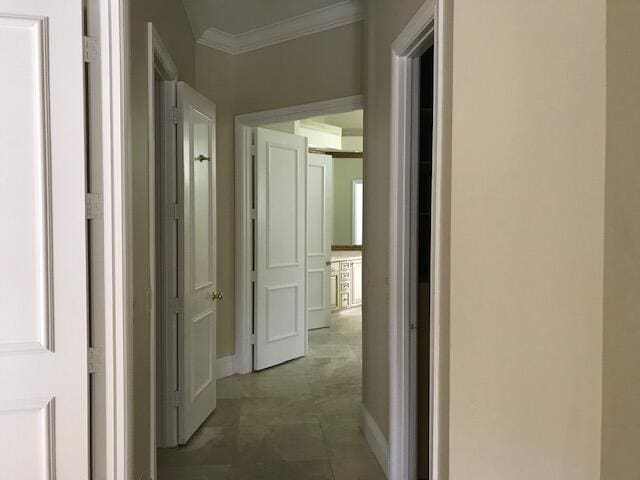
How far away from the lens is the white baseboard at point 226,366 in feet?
15.7

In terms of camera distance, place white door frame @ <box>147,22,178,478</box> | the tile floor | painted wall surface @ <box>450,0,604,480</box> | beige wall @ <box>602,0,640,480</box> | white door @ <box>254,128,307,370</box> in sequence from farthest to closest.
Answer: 1. white door @ <box>254,128,307,370</box>
2. the tile floor
3. white door frame @ <box>147,22,178,478</box>
4. painted wall surface @ <box>450,0,604,480</box>
5. beige wall @ <box>602,0,640,480</box>

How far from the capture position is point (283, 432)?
3.61m

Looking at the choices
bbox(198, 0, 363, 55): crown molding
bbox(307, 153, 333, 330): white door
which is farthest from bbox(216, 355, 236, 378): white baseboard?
bbox(198, 0, 363, 55): crown molding

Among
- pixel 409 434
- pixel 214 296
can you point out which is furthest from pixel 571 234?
pixel 214 296

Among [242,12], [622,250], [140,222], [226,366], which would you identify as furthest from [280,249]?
[622,250]

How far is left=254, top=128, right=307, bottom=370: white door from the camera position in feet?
16.2

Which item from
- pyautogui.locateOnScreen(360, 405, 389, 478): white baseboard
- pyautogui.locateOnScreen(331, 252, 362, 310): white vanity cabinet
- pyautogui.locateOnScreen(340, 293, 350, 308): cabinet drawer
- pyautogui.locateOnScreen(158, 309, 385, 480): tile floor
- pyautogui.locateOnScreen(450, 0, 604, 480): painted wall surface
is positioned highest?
pyautogui.locateOnScreen(450, 0, 604, 480): painted wall surface

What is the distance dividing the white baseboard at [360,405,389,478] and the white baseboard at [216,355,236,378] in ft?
5.32

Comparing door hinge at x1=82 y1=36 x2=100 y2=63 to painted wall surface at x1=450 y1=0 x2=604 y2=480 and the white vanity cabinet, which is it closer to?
painted wall surface at x1=450 y1=0 x2=604 y2=480

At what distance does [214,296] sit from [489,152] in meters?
2.67

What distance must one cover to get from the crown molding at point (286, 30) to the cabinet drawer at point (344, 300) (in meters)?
4.50

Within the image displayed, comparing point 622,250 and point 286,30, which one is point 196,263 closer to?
point 286,30

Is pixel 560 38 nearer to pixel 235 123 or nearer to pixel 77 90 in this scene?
pixel 77 90

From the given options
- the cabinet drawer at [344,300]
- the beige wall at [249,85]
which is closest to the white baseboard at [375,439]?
the beige wall at [249,85]
